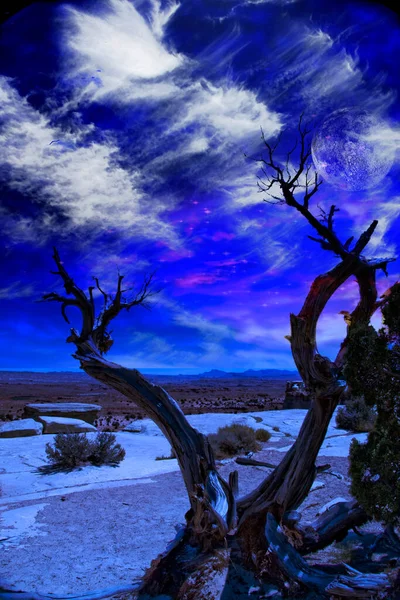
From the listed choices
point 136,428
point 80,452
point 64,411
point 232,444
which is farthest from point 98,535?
point 64,411

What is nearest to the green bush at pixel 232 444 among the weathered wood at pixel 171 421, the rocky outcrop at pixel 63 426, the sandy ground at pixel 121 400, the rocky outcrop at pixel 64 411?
the sandy ground at pixel 121 400

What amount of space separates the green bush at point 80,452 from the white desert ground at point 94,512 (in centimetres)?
38

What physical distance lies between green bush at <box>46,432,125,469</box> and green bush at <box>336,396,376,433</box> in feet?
33.4

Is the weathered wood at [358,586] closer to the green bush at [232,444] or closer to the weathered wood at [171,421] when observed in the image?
the weathered wood at [171,421]

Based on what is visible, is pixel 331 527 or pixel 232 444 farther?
pixel 232 444

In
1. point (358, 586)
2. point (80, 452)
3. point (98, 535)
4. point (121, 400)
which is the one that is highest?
point (121, 400)

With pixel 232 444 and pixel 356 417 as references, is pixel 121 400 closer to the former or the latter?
pixel 356 417

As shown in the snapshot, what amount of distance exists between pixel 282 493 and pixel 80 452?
9538 millimetres

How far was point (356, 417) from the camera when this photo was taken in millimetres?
19406

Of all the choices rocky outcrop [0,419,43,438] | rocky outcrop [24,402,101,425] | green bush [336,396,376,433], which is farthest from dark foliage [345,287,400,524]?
rocky outcrop [24,402,101,425]

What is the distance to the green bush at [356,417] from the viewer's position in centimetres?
1914

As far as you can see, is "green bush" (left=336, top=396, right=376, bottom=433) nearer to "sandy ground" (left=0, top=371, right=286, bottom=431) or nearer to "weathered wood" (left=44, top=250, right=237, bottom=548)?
"sandy ground" (left=0, top=371, right=286, bottom=431)

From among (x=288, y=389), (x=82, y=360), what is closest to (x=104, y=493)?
(x=82, y=360)

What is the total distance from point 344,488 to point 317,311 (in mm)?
7095
